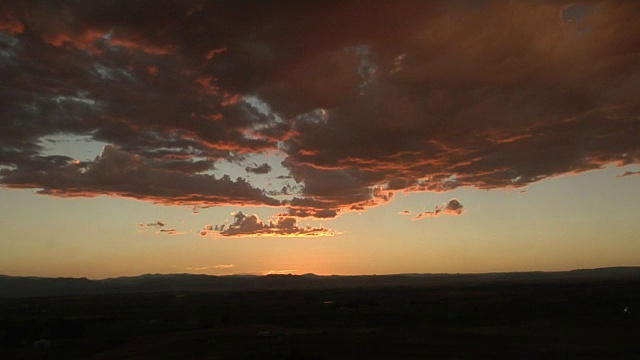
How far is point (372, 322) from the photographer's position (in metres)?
51.3

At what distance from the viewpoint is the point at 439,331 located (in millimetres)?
41969

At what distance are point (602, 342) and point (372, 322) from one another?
21.4 metres

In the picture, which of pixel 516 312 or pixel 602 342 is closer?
pixel 602 342

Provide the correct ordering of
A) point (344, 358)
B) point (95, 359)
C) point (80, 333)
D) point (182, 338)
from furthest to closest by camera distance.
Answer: point (80, 333) → point (182, 338) → point (95, 359) → point (344, 358)

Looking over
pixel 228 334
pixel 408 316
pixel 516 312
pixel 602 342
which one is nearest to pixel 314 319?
pixel 408 316

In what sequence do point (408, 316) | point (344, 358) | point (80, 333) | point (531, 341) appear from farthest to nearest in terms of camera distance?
point (408, 316), point (80, 333), point (531, 341), point (344, 358)

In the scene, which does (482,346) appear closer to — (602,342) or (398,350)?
(398,350)

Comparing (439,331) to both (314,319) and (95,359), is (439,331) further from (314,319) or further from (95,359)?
(95,359)

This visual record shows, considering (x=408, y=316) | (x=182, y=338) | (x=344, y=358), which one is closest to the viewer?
(x=344, y=358)

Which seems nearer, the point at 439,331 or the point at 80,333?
the point at 439,331

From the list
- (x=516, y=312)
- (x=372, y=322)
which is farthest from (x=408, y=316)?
(x=516, y=312)

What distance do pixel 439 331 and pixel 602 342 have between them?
11463 millimetres

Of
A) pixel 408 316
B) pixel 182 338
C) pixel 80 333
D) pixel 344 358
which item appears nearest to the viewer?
pixel 344 358

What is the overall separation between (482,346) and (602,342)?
25.0 ft
